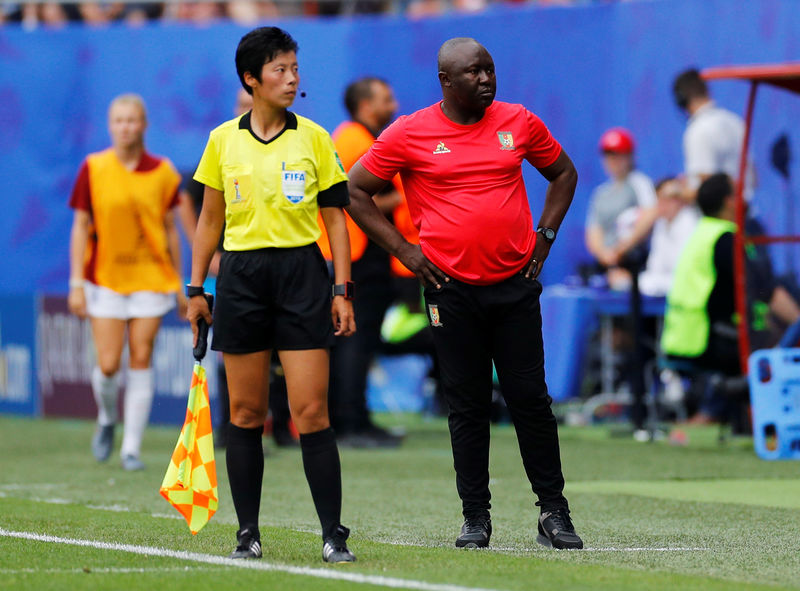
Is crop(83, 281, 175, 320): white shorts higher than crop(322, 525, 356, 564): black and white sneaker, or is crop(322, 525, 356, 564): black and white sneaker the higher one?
crop(83, 281, 175, 320): white shorts

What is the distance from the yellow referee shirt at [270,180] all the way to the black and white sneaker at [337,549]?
1101 millimetres

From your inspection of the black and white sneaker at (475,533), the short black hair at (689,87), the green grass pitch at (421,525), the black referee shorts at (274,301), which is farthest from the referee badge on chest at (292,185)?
the short black hair at (689,87)

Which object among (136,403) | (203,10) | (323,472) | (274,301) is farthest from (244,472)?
(203,10)

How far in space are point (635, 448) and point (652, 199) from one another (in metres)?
3.98

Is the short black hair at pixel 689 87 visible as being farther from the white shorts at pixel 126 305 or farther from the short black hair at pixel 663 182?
the white shorts at pixel 126 305

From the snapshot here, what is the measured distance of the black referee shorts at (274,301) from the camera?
6176 millimetres

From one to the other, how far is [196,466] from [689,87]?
28.0 feet

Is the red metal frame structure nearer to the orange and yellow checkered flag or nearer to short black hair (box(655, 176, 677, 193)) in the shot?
short black hair (box(655, 176, 677, 193))

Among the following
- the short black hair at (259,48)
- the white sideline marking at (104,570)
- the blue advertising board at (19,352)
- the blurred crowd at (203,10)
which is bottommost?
the blue advertising board at (19,352)

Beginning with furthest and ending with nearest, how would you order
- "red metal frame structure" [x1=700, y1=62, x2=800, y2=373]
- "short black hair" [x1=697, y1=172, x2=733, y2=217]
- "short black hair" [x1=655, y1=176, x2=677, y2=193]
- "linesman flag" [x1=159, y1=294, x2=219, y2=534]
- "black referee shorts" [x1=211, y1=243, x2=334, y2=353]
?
1. "short black hair" [x1=655, y1=176, x2=677, y2=193]
2. "short black hair" [x1=697, y1=172, x2=733, y2=217]
3. "red metal frame structure" [x1=700, y1=62, x2=800, y2=373]
4. "linesman flag" [x1=159, y1=294, x2=219, y2=534]
5. "black referee shorts" [x1=211, y1=243, x2=334, y2=353]

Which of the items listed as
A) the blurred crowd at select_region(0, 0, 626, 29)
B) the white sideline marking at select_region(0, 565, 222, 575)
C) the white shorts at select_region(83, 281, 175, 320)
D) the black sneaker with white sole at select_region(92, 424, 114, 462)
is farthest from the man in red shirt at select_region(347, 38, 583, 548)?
the blurred crowd at select_region(0, 0, 626, 29)

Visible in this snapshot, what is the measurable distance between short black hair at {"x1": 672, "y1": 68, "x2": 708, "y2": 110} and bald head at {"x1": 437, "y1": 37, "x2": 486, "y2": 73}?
747 cm

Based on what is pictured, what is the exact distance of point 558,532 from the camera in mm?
6637

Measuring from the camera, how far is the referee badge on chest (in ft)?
20.3
